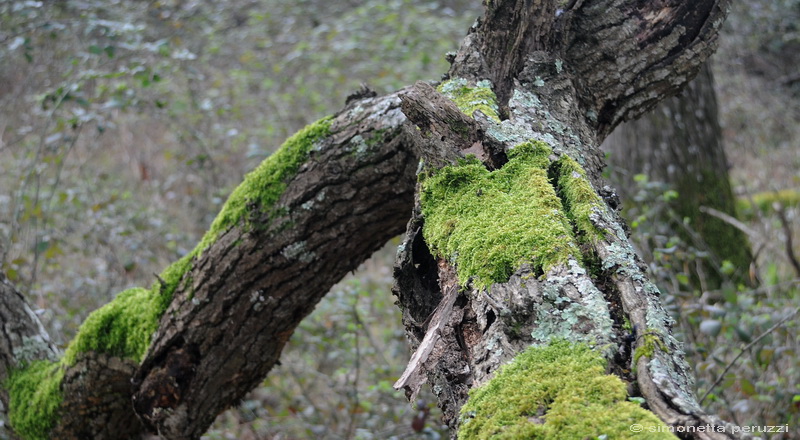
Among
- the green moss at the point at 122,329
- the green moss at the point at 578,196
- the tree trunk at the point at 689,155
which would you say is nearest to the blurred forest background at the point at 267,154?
the tree trunk at the point at 689,155

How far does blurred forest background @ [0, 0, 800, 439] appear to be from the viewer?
142 inches

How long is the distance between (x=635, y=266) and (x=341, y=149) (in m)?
1.32

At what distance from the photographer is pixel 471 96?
85.9 inches

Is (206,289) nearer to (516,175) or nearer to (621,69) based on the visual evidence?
(516,175)

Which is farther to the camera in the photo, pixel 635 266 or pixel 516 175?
pixel 516 175

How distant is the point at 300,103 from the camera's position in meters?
7.13

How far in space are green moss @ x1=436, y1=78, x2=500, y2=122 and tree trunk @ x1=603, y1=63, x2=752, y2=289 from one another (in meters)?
2.94

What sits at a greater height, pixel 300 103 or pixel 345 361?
pixel 300 103

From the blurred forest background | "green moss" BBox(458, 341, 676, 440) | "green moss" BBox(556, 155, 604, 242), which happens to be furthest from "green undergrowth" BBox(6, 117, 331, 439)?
"green moss" BBox(458, 341, 676, 440)

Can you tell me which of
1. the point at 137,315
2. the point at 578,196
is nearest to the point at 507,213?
the point at 578,196

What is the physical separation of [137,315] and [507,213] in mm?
1872

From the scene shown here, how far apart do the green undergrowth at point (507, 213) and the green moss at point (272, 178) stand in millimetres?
768

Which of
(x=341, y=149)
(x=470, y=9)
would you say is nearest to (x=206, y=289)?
(x=341, y=149)

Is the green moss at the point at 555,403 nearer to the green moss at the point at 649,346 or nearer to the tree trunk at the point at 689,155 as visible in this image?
the green moss at the point at 649,346
